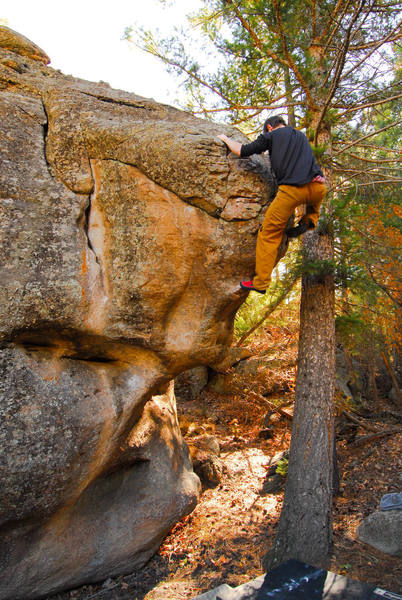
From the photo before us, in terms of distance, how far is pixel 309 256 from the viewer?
239 inches

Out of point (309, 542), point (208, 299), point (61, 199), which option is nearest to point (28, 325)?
point (61, 199)

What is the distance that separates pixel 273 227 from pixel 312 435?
326cm

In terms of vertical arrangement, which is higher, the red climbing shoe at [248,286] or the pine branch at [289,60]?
the pine branch at [289,60]

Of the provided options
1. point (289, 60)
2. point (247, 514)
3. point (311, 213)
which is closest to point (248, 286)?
point (311, 213)

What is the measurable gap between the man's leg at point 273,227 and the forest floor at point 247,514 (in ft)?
12.8

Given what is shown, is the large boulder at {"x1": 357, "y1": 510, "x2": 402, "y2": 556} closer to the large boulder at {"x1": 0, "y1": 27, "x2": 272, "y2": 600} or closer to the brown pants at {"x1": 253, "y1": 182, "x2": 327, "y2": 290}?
the large boulder at {"x1": 0, "y1": 27, "x2": 272, "y2": 600}

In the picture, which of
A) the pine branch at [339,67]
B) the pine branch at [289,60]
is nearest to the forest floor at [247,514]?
the pine branch at [339,67]

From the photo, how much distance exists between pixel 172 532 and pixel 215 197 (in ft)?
17.8

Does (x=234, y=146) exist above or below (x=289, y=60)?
below

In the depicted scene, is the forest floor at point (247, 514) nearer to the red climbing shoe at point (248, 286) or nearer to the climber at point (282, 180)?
the red climbing shoe at point (248, 286)

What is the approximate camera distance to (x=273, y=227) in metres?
4.60

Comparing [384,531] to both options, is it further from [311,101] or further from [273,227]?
[311,101]

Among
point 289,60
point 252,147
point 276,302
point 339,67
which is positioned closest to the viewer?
point 252,147

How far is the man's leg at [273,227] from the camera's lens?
4.57 m
